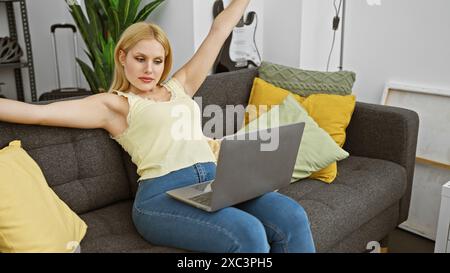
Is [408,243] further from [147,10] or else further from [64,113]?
[147,10]

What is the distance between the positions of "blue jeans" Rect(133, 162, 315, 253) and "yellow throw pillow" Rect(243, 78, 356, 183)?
73 centimetres

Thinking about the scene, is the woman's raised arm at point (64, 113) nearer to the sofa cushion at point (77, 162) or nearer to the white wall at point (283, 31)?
the sofa cushion at point (77, 162)

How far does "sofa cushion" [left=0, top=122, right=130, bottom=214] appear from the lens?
160 cm

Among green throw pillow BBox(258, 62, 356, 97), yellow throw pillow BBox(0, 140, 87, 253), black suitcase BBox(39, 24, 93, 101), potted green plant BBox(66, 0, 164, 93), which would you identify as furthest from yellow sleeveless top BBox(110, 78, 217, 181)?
black suitcase BBox(39, 24, 93, 101)

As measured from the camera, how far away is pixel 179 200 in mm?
1480

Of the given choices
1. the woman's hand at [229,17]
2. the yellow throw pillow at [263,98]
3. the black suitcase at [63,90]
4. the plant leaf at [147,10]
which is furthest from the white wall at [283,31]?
the black suitcase at [63,90]

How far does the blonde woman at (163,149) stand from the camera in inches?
54.6

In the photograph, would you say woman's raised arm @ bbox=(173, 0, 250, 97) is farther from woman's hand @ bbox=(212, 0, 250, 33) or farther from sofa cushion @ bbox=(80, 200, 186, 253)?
sofa cushion @ bbox=(80, 200, 186, 253)

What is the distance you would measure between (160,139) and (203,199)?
307 millimetres

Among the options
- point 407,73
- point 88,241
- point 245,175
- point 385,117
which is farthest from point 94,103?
point 407,73

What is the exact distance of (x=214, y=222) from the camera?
1.38m

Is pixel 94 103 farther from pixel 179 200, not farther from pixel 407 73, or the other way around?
pixel 407 73

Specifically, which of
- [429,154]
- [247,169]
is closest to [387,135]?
[429,154]
